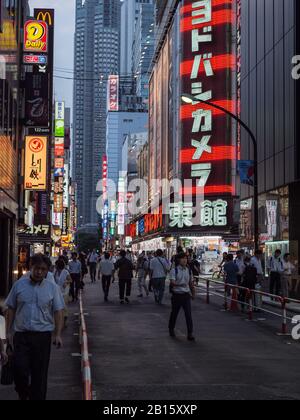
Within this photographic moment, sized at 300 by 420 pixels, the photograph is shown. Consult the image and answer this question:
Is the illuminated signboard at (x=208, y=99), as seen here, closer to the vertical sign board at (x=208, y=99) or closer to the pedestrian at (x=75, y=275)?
the vertical sign board at (x=208, y=99)

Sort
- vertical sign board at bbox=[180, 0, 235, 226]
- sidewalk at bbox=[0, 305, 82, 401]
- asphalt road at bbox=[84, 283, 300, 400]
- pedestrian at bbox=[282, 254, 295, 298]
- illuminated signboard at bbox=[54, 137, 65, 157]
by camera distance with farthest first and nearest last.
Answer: illuminated signboard at bbox=[54, 137, 65, 157], vertical sign board at bbox=[180, 0, 235, 226], pedestrian at bbox=[282, 254, 295, 298], asphalt road at bbox=[84, 283, 300, 400], sidewalk at bbox=[0, 305, 82, 401]

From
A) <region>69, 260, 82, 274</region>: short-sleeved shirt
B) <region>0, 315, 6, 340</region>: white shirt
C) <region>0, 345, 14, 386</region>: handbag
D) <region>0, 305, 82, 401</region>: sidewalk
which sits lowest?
<region>0, 305, 82, 401</region>: sidewalk

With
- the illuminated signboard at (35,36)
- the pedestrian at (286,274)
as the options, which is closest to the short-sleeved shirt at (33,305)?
the pedestrian at (286,274)

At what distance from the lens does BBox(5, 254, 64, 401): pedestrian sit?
22.8 ft

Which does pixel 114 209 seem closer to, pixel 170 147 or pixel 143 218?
pixel 143 218

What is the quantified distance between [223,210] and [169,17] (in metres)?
26.2

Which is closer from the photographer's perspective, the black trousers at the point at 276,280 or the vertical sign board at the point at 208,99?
the black trousers at the point at 276,280

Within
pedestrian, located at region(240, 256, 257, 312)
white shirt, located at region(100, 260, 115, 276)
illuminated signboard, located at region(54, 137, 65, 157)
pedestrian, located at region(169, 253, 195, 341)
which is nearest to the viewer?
pedestrian, located at region(169, 253, 195, 341)

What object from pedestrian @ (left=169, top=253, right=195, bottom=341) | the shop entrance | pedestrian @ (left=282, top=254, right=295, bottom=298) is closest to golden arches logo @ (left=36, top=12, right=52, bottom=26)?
the shop entrance

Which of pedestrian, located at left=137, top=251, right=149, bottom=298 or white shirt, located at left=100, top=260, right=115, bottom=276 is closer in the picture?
white shirt, located at left=100, top=260, right=115, bottom=276

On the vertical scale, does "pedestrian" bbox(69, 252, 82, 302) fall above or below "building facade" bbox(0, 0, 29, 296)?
below

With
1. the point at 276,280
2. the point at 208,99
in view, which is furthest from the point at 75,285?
the point at 208,99

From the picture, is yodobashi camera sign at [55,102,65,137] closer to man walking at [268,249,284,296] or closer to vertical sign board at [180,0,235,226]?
vertical sign board at [180,0,235,226]

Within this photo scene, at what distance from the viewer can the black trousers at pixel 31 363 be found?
22.7ft
